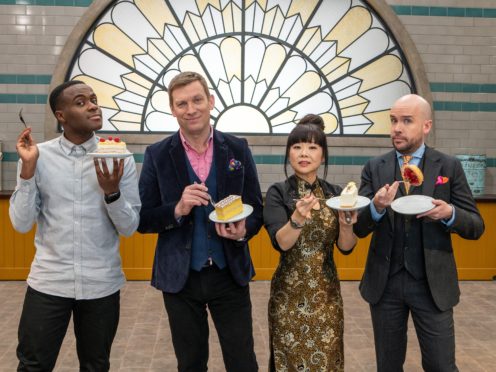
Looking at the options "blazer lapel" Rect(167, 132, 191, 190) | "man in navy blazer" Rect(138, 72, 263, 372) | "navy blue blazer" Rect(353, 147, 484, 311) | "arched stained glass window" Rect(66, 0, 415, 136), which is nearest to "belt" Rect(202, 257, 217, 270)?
"man in navy blazer" Rect(138, 72, 263, 372)

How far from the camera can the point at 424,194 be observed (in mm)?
2770

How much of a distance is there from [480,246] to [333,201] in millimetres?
5523

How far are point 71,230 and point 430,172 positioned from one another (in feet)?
6.00

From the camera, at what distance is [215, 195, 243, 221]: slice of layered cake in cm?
250

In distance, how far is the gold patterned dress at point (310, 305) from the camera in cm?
277

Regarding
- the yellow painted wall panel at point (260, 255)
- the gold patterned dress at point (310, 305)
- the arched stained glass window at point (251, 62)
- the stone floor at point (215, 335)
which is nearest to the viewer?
the gold patterned dress at point (310, 305)

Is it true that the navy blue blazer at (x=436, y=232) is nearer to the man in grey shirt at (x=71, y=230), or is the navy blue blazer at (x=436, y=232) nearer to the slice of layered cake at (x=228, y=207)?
the slice of layered cake at (x=228, y=207)

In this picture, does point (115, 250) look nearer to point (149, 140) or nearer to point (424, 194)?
point (424, 194)

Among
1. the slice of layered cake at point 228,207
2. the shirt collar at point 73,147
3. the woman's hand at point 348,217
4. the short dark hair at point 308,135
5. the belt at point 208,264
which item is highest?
the short dark hair at point 308,135

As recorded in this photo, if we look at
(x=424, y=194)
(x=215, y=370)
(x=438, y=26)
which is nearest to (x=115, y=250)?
(x=424, y=194)

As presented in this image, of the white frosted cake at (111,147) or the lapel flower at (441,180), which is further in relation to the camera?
the lapel flower at (441,180)

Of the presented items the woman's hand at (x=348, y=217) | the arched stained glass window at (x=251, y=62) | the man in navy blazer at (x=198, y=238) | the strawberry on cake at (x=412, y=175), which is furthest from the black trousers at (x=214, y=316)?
the arched stained glass window at (x=251, y=62)

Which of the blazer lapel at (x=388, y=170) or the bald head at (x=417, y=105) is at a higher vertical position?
the bald head at (x=417, y=105)

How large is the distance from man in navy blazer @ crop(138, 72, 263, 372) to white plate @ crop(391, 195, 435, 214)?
2.36ft
